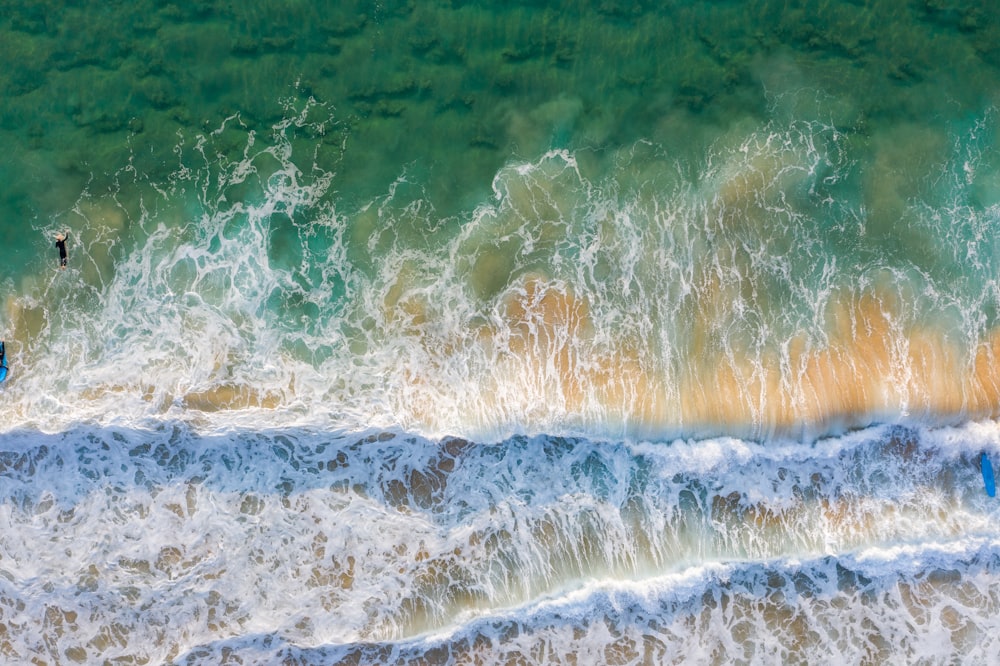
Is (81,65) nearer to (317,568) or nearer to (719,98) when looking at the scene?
(317,568)

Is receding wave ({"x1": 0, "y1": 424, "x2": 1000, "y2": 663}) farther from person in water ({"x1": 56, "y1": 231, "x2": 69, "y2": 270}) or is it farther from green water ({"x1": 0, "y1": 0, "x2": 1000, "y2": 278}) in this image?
green water ({"x1": 0, "y1": 0, "x2": 1000, "y2": 278})

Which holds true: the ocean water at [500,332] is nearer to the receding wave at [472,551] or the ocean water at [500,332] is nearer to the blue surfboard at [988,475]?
the receding wave at [472,551]

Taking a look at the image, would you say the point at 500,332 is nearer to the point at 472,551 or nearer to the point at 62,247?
the point at 472,551

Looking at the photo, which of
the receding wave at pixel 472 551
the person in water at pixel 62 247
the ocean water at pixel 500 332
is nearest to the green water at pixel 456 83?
the ocean water at pixel 500 332

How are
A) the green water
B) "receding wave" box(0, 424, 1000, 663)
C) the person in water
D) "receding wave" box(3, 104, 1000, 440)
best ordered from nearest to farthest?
"receding wave" box(0, 424, 1000, 663) → "receding wave" box(3, 104, 1000, 440) → the person in water → the green water

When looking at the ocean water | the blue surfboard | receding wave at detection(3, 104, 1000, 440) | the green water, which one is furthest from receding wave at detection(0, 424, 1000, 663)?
the green water

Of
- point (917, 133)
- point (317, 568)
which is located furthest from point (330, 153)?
point (917, 133)
